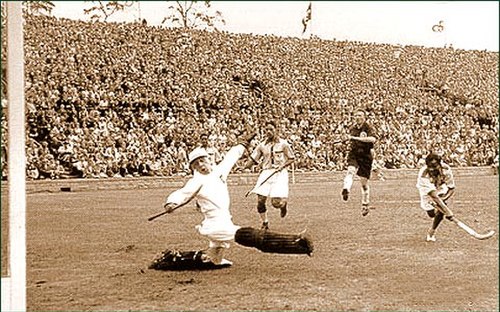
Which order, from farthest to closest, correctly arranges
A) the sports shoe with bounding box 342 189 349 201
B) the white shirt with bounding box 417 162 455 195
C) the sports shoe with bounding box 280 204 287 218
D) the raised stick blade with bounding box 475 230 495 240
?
the sports shoe with bounding box 342 189 349 201, the sports shoe with bounding box 280 204 287 218, the white shirt with bounding box 417 162 455 195, the raised stick blade with bounding box 475 230 495 240

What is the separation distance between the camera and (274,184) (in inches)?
254

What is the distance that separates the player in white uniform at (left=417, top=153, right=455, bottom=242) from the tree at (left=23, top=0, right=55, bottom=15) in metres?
2.79

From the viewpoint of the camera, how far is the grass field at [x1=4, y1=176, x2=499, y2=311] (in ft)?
13.9

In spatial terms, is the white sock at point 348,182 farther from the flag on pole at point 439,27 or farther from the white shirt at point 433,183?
the flag on pole at point 439,27

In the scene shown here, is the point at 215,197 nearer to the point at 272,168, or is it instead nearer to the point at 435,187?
the point at 272,168

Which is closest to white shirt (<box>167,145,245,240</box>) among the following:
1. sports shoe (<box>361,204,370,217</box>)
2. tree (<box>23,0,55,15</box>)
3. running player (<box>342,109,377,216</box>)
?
tree (<box>23,0,55,15</box>)

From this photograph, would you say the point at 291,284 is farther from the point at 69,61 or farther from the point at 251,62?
the point at 69,61

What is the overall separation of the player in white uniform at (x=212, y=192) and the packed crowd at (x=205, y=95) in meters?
0.40

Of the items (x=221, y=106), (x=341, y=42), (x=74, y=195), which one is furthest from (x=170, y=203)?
(x=74, y=195)

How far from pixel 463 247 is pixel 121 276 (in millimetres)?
2237

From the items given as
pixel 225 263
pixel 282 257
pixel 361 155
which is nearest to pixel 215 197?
pixel 225 263

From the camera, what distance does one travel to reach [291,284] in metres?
4.62

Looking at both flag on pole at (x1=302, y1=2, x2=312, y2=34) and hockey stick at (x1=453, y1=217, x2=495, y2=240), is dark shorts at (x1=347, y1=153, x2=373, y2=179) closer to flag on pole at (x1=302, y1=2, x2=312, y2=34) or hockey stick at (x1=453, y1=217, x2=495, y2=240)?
hockey stick at (x1=453, y1=217, x2=495, y2=240)

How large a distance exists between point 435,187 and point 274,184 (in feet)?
4.48
